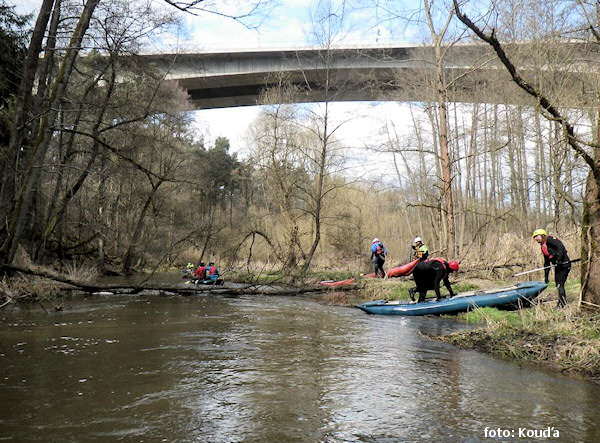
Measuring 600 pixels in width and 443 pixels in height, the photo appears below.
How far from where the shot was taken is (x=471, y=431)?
398 centimetres

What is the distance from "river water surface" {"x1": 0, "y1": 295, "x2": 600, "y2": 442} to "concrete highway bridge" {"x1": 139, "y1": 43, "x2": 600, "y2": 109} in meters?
6.61

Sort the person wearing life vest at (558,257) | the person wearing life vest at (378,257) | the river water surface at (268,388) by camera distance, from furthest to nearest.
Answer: the person wearing life vest at (378,257), the person wearing life vest at (558,257), the river water surface at (268,388)

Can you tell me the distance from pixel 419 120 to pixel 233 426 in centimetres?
1871

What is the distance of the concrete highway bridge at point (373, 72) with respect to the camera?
13180 millimetres

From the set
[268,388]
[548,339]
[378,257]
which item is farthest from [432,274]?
[268,388]

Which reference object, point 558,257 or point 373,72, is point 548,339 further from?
point 373,72

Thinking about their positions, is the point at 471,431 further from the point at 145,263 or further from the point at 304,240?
the point at 145,263

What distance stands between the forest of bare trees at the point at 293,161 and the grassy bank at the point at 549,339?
67 cm

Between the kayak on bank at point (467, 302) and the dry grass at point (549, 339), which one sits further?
the kayak on bank at point (467, 302)

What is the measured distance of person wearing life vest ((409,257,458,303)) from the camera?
35.1 feet

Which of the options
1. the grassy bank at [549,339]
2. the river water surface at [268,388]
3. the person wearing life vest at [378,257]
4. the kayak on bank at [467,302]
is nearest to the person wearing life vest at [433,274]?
the kayak on bank at [467,302]

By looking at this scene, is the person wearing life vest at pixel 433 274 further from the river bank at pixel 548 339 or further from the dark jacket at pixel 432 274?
the river bank at pixel 548 339

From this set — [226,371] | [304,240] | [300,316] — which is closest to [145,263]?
[304,240]

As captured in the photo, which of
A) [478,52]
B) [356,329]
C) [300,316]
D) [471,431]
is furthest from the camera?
[478,52]
